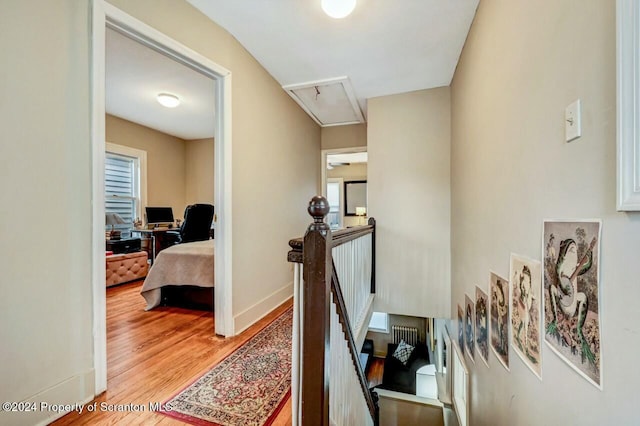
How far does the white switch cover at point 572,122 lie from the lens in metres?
0.84

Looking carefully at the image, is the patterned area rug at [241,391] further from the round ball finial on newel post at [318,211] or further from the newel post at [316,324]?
the round ball finial on newel post at [318,211]

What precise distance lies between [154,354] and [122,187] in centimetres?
373

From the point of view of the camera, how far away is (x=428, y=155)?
3.13 metres

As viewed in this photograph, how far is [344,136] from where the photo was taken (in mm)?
4465

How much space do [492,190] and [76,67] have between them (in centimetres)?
246

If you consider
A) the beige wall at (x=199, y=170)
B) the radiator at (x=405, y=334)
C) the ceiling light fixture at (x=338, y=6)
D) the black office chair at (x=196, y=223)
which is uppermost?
the ceiling light fixture at (x=338, y=6)

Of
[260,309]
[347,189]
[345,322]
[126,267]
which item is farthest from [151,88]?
[347,189]

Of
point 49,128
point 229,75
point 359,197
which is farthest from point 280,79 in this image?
point 359,197

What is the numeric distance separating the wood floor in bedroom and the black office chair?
1173 millimetres

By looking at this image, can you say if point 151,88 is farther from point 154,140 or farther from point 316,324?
point 316,324

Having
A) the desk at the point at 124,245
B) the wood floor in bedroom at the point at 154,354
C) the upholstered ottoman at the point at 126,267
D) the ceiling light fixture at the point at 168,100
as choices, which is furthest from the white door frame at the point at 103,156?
the desk at the point at 124,245

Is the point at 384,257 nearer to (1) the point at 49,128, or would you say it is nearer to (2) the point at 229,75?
(2) the point at 229,75

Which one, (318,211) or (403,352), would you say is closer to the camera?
(318,211)

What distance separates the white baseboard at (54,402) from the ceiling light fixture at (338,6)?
2.64 metres
